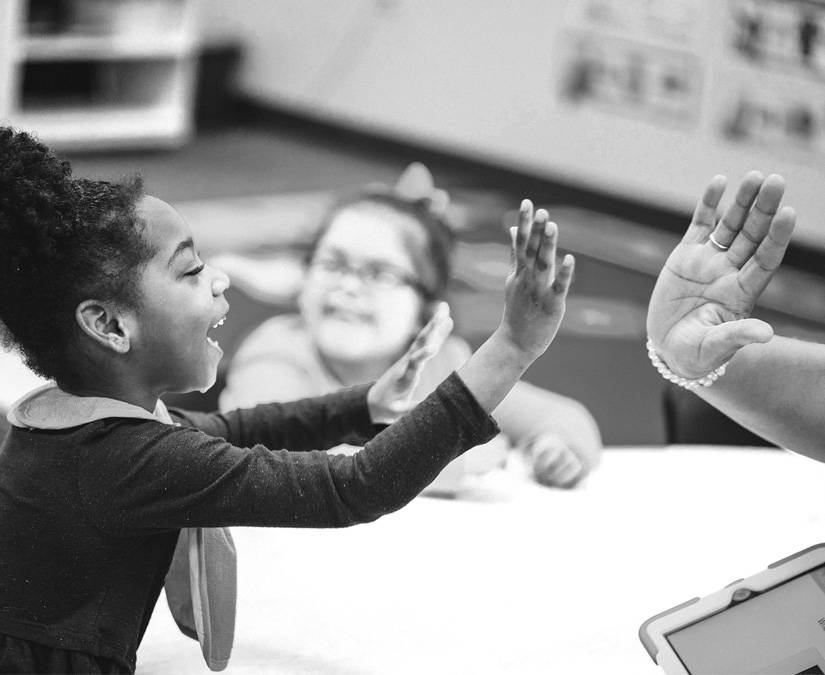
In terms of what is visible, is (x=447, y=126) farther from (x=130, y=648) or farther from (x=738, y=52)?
(x=130, y=648)

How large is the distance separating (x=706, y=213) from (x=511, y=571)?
0.41m

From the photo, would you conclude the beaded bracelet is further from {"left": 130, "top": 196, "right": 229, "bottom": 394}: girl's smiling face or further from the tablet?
{"left": 130, "top": 196, "right": 229, "bottom": 394}: girl's smiling face

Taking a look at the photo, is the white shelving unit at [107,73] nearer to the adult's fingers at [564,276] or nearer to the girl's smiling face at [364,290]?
the girl's smiling face at [364,290]

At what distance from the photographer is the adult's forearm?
1070mm

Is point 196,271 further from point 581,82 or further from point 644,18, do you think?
point 581,82

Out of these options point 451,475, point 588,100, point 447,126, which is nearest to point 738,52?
point 588,100

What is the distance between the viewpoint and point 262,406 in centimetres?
119

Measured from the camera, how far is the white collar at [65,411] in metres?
0.95

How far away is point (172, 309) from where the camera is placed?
0.98m

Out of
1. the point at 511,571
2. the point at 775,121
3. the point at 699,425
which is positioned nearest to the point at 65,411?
the point at 511,571

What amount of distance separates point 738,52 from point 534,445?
8.43 feet

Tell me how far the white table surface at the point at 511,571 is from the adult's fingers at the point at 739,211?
0.37 meters

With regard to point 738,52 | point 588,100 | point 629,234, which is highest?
point 738,52

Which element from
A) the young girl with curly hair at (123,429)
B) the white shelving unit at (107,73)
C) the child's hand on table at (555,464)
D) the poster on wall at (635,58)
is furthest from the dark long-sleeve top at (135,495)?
the white shelving unit at (107,73)
